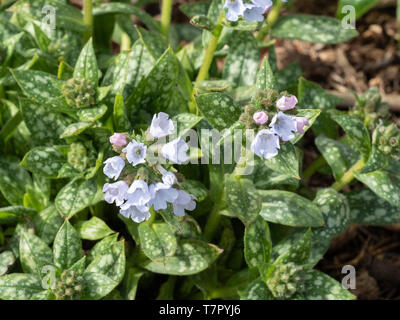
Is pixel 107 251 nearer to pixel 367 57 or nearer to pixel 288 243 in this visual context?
pixel 288 243

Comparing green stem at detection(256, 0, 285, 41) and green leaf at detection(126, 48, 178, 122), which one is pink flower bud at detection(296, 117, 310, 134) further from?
green stem at detection(256, 0, 285, 41)

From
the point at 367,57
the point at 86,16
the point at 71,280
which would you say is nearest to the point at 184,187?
the point at 71,280

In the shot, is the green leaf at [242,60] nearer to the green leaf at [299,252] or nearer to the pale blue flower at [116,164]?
the green leaf at [299,252]

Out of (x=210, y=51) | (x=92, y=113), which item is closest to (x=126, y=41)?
(x=210, y=51)

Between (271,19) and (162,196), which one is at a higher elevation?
(271,19)

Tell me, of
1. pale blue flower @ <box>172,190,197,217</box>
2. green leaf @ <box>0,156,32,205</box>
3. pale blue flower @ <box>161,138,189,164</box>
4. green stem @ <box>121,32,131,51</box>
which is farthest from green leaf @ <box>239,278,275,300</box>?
green stem @ <box>121,32,131,51</box>

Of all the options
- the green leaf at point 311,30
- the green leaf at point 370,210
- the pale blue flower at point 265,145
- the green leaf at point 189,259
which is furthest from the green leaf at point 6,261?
the green leaf at point 311,30

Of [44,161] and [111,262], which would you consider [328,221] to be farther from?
[44,161]
